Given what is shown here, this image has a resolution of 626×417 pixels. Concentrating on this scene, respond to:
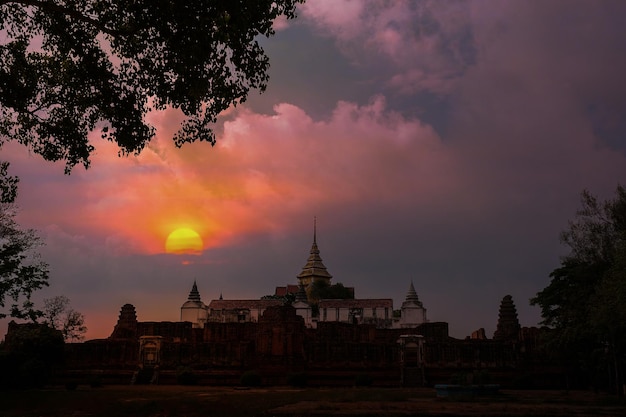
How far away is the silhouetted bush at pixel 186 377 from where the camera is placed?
48219mm

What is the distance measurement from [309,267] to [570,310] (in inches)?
3526

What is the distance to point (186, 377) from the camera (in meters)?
48.2

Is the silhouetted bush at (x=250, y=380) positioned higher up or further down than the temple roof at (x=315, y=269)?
further down

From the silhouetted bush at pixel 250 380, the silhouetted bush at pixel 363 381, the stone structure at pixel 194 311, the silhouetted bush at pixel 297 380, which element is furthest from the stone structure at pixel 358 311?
the silhouetted bush at pixel 250 380

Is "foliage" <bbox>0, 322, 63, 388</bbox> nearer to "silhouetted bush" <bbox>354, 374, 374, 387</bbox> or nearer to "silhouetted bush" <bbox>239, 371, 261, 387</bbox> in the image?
"silhouetted bush" <bbox>239, 371, 261, 387</bbox>

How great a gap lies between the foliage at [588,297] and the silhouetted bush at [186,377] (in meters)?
26.9

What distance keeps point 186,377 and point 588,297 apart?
30.6m

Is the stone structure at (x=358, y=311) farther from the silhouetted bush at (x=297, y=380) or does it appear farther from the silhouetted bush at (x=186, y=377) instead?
the silhouetted bush at (x=186, y=377)

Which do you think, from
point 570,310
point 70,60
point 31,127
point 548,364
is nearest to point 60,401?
point 31,127

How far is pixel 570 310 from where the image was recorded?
3300 centimetres

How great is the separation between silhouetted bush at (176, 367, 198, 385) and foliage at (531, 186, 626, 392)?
1059 inches

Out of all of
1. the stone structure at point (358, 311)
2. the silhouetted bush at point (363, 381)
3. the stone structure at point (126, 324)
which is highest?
the stone structure at point (358, 311)

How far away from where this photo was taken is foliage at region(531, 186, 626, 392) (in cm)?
3072

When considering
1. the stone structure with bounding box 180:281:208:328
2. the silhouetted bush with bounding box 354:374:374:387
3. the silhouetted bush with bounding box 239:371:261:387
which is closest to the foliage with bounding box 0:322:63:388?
the silhouetted bush with bounding box 239:371:261:387
